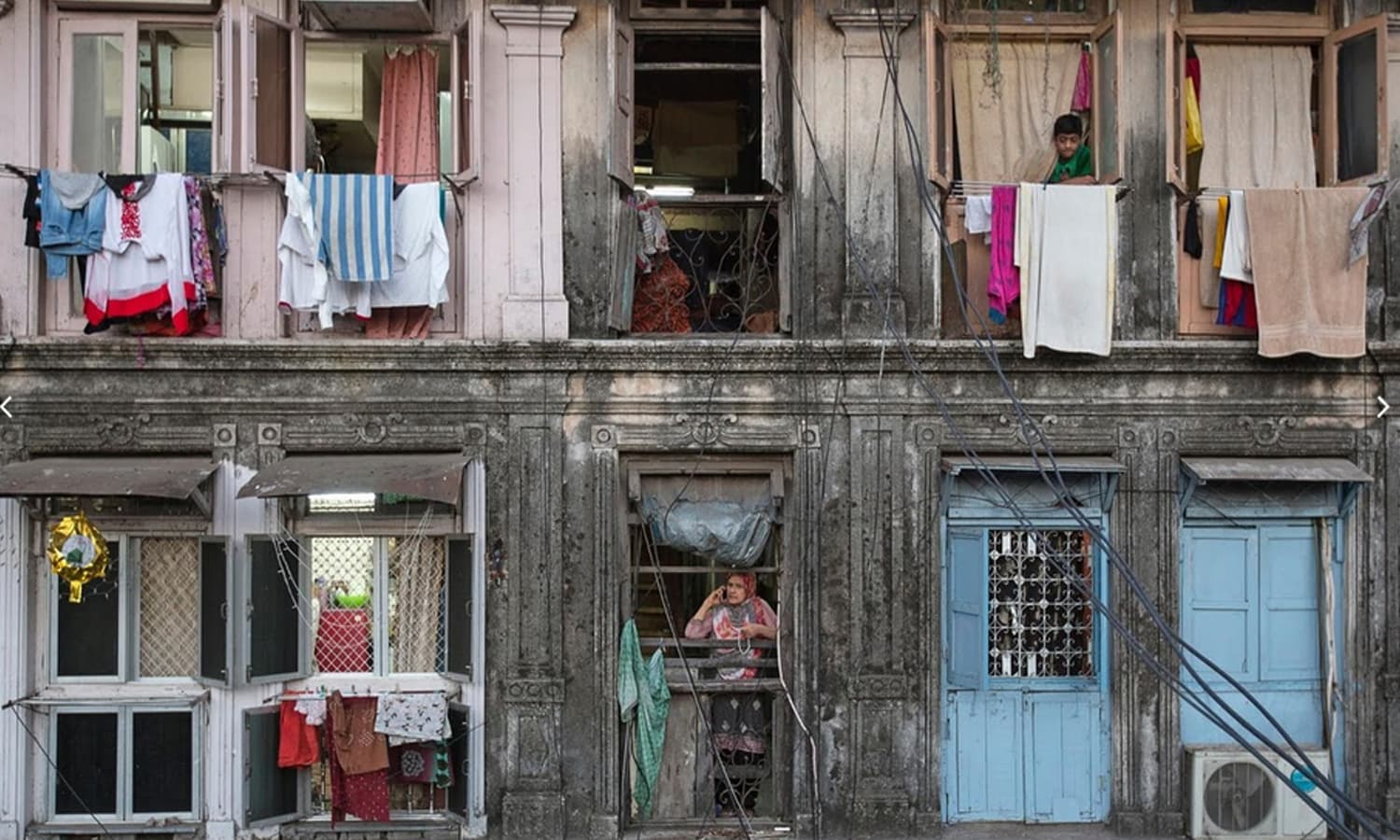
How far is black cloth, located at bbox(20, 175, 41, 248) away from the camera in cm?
894

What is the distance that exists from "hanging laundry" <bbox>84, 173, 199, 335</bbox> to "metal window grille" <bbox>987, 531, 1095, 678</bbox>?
22.6ft

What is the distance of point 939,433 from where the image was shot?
9.45m

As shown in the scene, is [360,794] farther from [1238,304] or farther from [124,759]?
[1238,304]

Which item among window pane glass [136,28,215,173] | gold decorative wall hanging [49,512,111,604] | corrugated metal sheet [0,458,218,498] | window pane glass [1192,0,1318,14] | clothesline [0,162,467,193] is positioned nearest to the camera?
corrugated metal sheet [0,458,218,498]

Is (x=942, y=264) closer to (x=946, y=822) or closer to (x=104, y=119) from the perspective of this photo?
(x=946, y=822)

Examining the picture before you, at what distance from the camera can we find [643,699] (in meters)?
9.36

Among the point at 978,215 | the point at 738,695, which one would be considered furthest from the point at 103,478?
the point at 978,215

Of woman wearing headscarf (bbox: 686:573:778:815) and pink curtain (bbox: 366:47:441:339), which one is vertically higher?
pink curtain (bbox: 366:47:441:339)

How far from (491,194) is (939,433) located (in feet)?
13.7

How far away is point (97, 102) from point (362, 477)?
3993 millimetres

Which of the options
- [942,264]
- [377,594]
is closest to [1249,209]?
[942,264]

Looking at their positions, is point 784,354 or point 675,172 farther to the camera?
point 675,172

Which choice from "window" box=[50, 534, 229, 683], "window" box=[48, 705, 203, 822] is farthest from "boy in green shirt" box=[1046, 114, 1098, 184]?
"window" box=[48, 705, 203, 822]

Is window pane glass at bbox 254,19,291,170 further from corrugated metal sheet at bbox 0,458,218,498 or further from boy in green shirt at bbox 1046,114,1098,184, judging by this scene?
boy in green shirt at bbox 1046,114,1098,184
